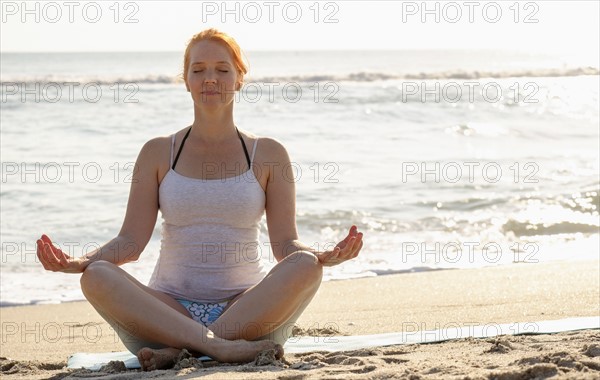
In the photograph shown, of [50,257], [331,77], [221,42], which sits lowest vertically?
[50,257]

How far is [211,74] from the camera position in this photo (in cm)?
421

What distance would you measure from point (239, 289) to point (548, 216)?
6087mm

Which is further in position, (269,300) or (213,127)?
(213,127)

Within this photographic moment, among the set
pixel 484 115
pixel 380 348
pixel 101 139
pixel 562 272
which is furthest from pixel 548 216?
pixel 484 115

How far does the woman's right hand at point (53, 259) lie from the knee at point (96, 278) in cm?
5

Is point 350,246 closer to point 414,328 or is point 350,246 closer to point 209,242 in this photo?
point 209,242

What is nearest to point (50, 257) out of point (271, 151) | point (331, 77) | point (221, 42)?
point (271, 151)

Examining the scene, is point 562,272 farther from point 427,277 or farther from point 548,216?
point 548,216

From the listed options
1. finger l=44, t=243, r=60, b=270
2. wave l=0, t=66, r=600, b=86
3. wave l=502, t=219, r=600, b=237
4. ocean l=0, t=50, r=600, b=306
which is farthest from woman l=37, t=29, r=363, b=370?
wave l=0, t=66, r=600, b=86

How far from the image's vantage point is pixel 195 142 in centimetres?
439

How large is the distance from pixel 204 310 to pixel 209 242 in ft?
1.04

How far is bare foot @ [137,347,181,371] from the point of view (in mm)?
3715

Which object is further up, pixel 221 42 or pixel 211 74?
pixel 221 42

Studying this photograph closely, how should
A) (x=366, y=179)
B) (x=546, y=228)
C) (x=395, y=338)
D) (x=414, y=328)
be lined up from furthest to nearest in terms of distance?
(x=366, y=179) → (x=546, y=228) → (x=414, y=328) → (x=395, y=338)
